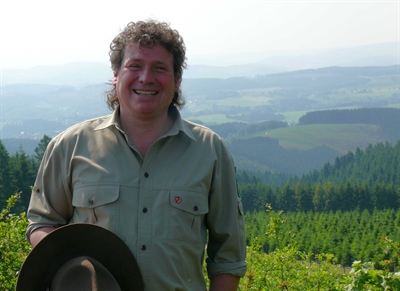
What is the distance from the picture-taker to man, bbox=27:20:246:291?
7.75 feet

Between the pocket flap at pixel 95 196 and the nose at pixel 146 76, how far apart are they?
1.62 ft

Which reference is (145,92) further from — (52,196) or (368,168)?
(368,168)

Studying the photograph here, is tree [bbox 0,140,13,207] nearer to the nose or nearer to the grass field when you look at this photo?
the nose

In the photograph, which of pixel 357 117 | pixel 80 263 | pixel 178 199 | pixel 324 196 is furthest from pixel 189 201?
pixel 357 117

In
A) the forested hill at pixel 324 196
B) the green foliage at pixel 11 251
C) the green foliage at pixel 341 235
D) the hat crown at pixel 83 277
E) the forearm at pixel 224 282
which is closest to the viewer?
the hat crown at pixel 83 277

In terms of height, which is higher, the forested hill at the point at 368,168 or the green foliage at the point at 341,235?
the green foliage at the point at 341,235

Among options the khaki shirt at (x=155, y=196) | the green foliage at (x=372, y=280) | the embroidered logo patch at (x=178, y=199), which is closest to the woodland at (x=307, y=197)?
the green foliage at (x=372, y=280)

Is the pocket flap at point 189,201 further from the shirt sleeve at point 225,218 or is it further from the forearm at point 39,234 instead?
the forearm at point 39,234

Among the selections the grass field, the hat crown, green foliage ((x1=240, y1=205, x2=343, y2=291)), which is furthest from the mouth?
the grass field

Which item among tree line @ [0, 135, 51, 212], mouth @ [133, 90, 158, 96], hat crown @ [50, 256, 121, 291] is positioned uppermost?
mouth @ [133, 90, 158, 96]

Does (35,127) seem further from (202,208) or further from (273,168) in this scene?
(202,208)

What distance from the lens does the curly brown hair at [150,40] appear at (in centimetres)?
251

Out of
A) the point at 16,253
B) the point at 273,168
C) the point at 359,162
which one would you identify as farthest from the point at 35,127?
the point at 16,253

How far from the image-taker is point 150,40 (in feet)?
8.20
